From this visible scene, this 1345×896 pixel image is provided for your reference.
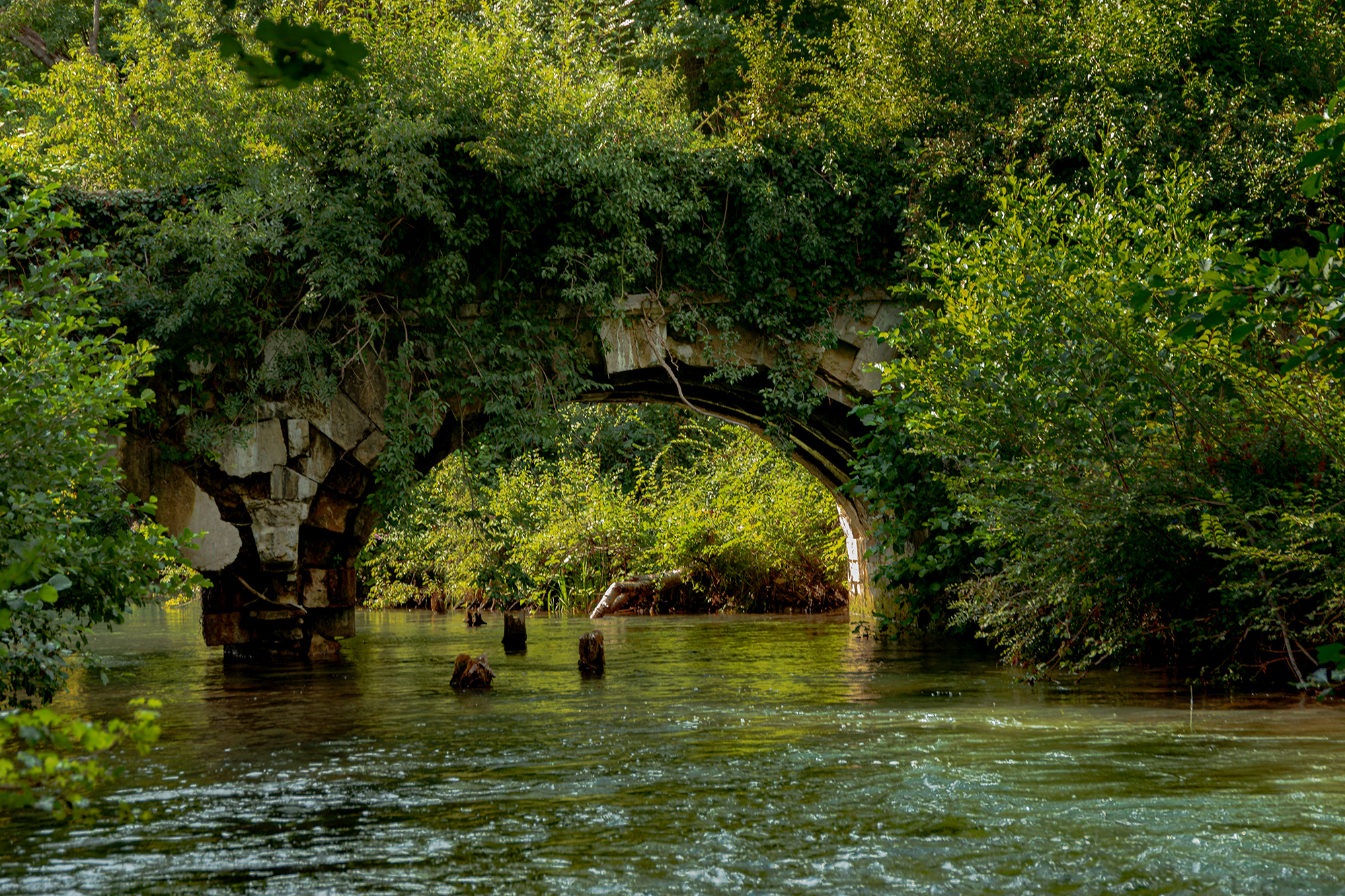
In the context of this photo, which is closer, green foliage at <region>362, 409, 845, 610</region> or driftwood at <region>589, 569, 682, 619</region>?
green foliage at <region>362, 409, 845, 610</region>

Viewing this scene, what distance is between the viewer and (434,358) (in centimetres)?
1066

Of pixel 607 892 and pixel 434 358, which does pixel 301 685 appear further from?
pixel 607 892

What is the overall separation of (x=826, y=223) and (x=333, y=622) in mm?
5794

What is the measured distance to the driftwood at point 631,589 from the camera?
731 inches

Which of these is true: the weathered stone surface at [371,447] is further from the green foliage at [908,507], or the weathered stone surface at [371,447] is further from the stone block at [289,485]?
the green foliage at [908,507]

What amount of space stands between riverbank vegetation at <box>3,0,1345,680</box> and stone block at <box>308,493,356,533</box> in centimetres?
51

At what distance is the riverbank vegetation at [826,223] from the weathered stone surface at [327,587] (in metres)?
0.76

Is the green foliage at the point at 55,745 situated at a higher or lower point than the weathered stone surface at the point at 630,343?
lower

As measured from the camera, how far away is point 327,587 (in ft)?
36.7

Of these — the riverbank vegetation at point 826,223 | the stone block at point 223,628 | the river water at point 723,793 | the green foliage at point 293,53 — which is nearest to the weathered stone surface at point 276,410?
the riverbank vegetation at point 826,223

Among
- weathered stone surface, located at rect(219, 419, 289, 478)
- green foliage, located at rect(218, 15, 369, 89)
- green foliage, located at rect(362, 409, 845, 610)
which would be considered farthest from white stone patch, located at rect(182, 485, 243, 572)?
green foliage, located at rect(218, 15, 369, 89)

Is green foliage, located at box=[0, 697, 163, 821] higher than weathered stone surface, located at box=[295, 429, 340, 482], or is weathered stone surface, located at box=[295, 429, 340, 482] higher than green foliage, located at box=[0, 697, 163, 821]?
weathered stone surface, located at box=[295, 429, 340, 482]

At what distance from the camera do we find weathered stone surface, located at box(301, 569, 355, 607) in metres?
11.1

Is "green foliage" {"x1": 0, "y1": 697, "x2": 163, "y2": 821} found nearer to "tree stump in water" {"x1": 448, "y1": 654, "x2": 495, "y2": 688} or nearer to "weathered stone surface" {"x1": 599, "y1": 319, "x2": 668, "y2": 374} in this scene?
"tree stump in water" {"x1": 448, "y1": 654, "x2": 495, "y2": 688}
